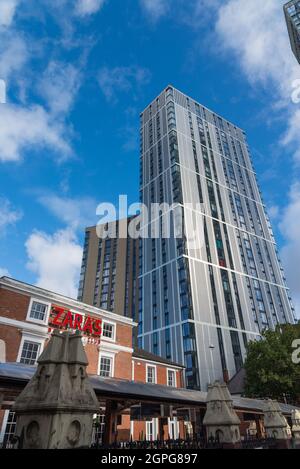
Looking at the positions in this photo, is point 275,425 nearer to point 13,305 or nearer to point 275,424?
point 275,424

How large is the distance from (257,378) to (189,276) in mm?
25303

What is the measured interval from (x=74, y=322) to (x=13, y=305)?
468cm

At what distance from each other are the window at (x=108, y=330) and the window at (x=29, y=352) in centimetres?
592

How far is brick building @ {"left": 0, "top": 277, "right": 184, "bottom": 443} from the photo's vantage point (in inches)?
690

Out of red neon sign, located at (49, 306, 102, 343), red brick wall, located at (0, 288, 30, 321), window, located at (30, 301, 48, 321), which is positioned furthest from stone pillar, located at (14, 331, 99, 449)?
red neon sign, located at (49, 306, 102, 343)

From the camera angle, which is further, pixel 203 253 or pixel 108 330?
pixel 203 253

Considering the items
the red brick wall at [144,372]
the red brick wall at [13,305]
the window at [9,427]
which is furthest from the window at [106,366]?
the red brick wall at [13,305]

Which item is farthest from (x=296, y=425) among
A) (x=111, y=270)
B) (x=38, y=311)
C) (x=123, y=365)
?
(x=111, y=270)

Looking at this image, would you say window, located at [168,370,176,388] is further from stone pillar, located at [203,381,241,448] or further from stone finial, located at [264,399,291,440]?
stone pillar, located at [203,381,241,448]

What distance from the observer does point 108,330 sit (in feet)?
77.3

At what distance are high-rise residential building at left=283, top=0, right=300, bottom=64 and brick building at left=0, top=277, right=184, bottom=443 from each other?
9498cm
